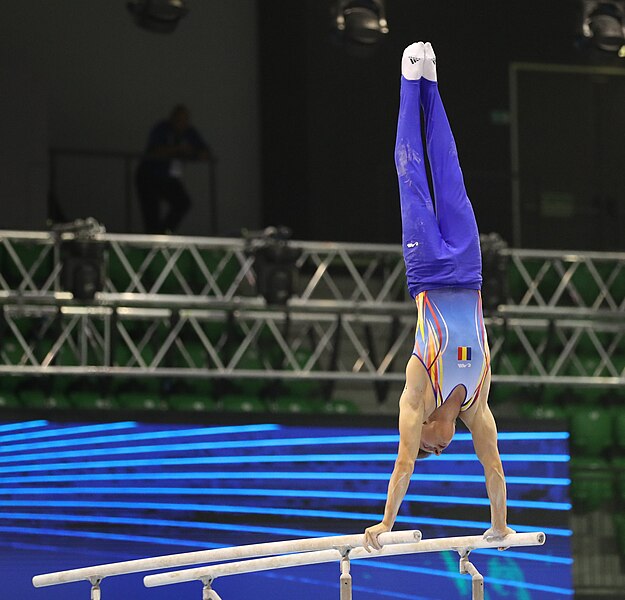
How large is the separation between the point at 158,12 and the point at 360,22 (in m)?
1.52

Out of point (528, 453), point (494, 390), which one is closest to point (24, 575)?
point (528, 453)

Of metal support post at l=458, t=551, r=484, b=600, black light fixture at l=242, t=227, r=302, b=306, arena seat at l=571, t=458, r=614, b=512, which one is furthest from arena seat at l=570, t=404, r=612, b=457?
metal support post at l=458, t=551, r=484, b=600

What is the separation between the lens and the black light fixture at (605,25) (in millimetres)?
10539

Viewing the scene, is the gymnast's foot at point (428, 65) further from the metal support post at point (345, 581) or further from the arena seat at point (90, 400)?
the arena seat at point (90, 400)

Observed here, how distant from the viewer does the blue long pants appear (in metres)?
6.36

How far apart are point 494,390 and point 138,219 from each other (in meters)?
3.96

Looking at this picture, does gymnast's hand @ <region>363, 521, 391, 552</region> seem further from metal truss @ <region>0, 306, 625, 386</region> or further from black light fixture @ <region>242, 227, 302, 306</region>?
black light fixture @ <region>242, 227, 302, 306</region>

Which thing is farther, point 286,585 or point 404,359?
point 404,359

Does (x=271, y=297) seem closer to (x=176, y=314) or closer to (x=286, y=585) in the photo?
(x=176, y=314)

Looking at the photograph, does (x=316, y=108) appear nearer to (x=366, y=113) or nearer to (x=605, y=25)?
(x=366, y=113)

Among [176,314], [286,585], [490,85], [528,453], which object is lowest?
[286,585]

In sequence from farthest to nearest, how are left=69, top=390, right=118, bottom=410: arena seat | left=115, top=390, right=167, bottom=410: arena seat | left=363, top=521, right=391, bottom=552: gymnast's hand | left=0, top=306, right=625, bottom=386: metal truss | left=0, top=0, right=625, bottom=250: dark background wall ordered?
left=0, top=0, right=625, bottom=250: dark background wall
left=115, top=390, right=167, bottom=410: arena seat
left=69, top=390, right=118, bottom=410: arena seat
left=0, top=306, right=625, bottom=386: metal truss
left=363, top=521, right=391, bottom=552: gymnast's hand

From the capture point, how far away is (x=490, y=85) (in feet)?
47.4

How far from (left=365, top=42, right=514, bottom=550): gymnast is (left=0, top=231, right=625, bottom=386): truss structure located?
13.4 feet
